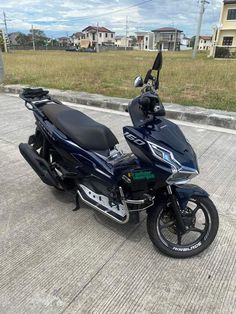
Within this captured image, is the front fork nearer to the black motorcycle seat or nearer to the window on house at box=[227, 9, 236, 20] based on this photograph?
the black motorcycle seat

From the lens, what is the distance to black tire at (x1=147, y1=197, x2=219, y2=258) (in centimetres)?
212

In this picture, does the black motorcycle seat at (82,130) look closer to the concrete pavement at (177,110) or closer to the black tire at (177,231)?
the black tire at (177,231)

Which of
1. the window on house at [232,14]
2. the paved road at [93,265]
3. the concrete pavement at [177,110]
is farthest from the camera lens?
the window on house at [232,14]

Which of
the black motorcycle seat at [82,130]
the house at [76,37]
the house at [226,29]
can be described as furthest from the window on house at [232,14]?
the house at [76,37]

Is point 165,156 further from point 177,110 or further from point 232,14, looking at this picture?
point 232,14

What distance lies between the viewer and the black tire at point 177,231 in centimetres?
212

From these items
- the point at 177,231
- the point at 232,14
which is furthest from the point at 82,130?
the point at 232,14

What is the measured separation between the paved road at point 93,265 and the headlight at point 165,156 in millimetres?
741

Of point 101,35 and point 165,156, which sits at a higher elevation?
point 165,156

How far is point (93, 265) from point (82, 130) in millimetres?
1053

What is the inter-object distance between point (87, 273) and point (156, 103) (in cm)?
124

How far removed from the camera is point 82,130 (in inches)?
96.6

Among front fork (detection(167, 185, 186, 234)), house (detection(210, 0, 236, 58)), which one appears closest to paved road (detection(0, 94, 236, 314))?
front fork (detection(167, 185, 186, 234))

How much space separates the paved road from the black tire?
7 cm
